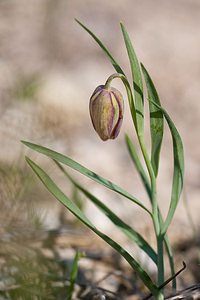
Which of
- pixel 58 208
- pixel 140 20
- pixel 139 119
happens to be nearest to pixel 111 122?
pixel 139 119

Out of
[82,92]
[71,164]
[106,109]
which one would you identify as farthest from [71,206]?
[82,92]

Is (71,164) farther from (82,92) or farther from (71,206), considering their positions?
(82,92)

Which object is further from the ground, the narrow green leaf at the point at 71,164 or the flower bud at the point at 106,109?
the flower bud at the point at 106,109

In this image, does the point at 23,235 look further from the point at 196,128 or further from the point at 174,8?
the point at 174,8

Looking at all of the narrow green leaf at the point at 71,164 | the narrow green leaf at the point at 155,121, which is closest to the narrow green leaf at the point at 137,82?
the narrow green leaf at the point at 155,121

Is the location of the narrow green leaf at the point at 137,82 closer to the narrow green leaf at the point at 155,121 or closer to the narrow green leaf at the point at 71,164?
the narrow green leaf at the point at 155,121

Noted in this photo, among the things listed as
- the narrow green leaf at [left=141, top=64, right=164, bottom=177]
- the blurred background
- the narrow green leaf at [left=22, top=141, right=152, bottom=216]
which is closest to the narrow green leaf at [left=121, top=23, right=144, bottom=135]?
the narrow green leaf at [left=141, top=64, right=164, bottom=177]
